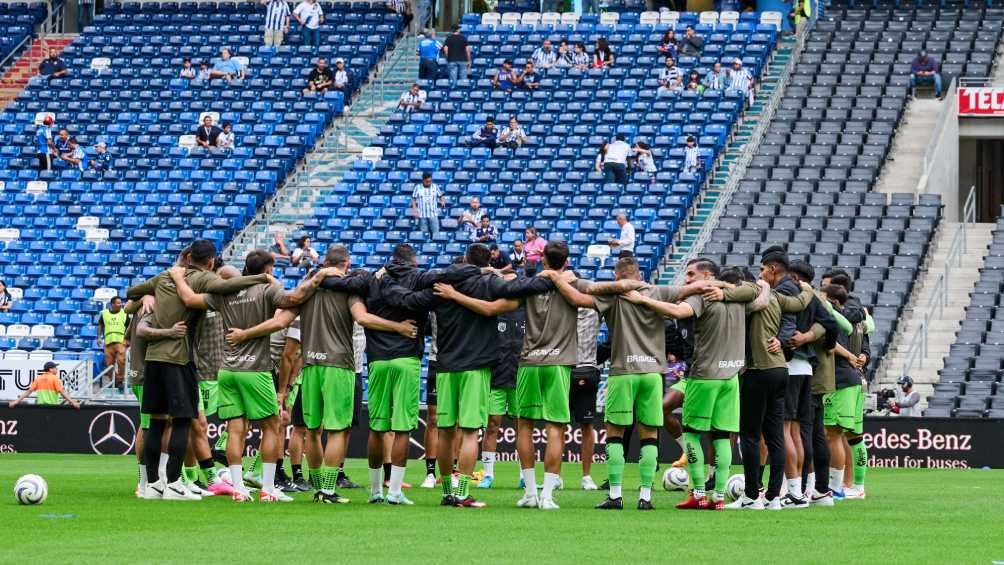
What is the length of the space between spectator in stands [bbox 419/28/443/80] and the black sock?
2574 cm

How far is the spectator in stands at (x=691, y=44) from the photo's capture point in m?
40.2

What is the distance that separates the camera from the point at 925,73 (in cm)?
3878

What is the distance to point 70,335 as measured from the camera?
34719mm

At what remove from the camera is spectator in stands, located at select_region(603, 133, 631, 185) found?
121 feet

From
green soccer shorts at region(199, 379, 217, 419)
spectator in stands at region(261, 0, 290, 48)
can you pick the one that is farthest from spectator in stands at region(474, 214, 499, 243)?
green soccer shorts at region(199, 379, 217, 419)

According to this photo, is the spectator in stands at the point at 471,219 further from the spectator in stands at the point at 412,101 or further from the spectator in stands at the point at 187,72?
the spectator in stands at the point at 187,72

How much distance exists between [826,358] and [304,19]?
2786 cm

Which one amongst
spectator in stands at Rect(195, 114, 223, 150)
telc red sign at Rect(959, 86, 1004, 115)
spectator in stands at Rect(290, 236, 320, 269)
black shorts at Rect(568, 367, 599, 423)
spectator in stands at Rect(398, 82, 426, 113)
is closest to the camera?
black shorts at Rect(568, 367, 599, 423)

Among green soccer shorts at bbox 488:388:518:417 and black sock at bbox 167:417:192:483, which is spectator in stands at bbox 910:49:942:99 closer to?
green soccer shorts at bbox 488:388:518:417

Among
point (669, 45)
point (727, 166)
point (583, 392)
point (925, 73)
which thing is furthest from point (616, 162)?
point (583, 392)

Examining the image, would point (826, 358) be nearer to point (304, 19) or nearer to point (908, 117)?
point (908, 117)

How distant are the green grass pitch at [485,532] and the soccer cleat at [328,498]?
0.18 meters

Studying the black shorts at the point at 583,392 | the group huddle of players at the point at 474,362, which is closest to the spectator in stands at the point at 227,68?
the black shorts at the point at 583,392

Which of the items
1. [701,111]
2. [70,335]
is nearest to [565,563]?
[70,335]
